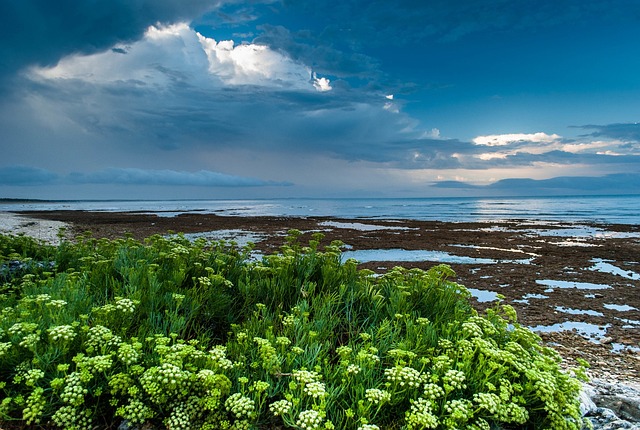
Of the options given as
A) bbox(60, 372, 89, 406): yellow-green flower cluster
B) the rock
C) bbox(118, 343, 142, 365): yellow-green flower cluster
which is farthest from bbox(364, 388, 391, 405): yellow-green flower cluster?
the rock

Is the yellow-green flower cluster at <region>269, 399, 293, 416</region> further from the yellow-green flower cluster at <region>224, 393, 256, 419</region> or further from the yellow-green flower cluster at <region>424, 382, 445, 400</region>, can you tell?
the yellow-green flower cluster at <region>424, 382, 445, 400</region>

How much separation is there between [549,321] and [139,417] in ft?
30.9

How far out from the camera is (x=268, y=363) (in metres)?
3.63

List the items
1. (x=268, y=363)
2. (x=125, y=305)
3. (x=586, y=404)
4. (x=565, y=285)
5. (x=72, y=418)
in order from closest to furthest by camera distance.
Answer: (x=72, y=418) → (x=268, y=363) → (x=125, y=305) → (x=586, y=404) → (x=565, y=285)

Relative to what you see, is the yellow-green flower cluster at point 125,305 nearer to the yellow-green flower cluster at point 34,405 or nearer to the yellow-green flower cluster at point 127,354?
the yellow-green flower cluster at point 127,354

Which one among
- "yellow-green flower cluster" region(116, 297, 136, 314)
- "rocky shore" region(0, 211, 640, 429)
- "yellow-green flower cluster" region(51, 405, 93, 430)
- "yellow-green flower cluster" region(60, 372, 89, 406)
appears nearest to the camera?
"yellow-green flower cluster" region(60, 372, 89, 406)

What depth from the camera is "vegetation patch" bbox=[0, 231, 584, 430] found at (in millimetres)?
3342

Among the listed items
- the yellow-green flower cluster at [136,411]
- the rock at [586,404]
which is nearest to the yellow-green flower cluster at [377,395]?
the yellow-green flower cluster at [136,411]

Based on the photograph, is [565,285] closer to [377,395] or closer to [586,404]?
[586,404]

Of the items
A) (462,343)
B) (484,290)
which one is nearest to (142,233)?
(484,290)

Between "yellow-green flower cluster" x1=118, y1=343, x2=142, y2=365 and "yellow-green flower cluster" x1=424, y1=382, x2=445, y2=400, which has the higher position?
"yellow-green flower cluster" x1=118, y1=343, x2=142, y2=365

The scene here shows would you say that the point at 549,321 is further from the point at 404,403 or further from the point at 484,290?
the point at 404,403

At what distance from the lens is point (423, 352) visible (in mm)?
4289

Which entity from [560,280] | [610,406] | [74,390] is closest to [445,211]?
[560,280]
